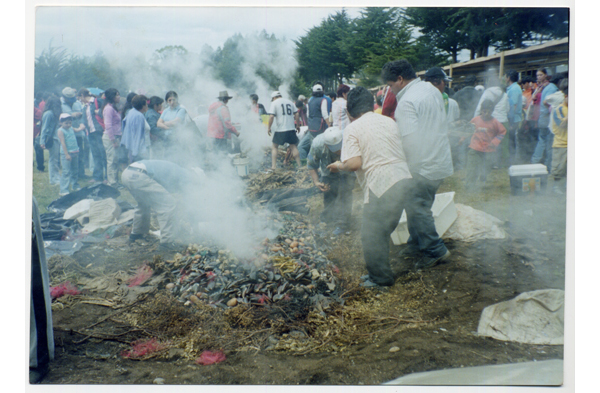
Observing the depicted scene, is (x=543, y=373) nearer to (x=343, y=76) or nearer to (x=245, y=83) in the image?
(x=343, y=76)

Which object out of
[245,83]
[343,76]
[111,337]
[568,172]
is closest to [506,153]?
[568,172]

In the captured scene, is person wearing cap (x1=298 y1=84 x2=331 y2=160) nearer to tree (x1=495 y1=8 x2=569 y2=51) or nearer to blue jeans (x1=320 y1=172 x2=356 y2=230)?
blue jeans (x1=320 y1=172 x2=356 y2=230)

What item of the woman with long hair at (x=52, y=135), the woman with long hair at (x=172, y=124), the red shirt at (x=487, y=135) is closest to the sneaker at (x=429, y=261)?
the red shirt at (x=487, y=135)

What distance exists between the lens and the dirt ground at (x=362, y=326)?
113 inches

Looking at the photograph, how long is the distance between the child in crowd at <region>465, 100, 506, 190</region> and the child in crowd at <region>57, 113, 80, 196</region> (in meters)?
3.95

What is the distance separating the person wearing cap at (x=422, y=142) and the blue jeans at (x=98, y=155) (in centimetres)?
291

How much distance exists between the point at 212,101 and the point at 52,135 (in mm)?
1567

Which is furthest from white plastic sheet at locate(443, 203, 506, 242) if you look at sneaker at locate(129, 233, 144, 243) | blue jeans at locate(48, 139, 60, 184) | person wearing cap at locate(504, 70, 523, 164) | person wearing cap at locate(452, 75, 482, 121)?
blue jeans at locate(48, 139, 60, 184)

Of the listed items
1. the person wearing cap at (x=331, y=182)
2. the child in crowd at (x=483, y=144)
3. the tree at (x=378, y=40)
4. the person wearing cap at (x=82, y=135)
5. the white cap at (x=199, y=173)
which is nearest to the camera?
the tree at (x=378, y=40)

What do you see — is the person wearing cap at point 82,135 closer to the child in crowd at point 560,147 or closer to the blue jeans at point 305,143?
the blue jeans at point 305,143

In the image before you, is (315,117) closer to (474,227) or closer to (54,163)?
(474,227)

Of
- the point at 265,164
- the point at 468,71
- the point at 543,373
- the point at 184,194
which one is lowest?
the point at 543,373

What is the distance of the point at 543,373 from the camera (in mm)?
2957

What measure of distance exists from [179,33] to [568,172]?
11.6 ft
